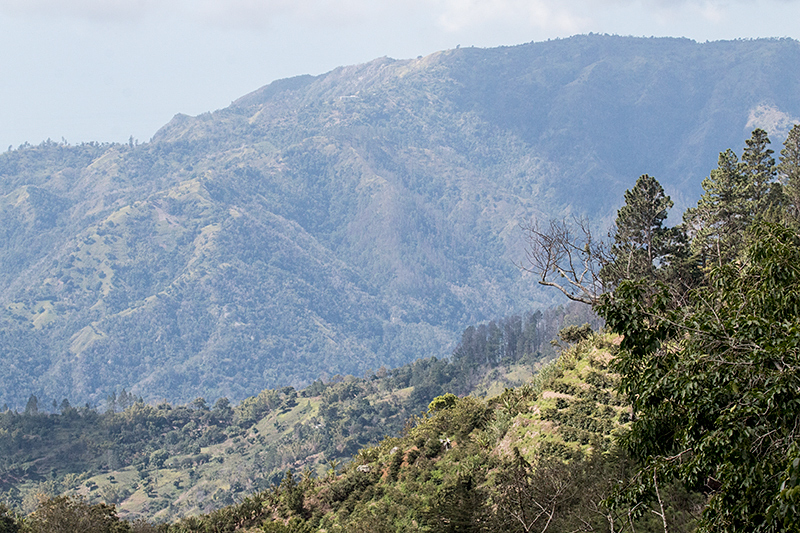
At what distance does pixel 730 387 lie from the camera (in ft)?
35.4

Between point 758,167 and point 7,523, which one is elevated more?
point 758,167

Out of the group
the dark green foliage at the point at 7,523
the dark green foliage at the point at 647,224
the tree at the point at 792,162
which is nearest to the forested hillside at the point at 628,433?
the dark green foliage at the point at 647,224

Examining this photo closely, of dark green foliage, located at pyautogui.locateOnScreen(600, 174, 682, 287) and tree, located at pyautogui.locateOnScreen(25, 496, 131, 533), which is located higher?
dark green foliage, located at pyautogui.locateOnScreen(600, 174, 682, 287)

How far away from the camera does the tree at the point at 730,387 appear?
9828 millimetres

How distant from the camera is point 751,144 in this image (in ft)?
188

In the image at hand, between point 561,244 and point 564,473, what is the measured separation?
7.41m

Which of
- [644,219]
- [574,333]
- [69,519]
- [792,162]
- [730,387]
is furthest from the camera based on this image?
[792,162]

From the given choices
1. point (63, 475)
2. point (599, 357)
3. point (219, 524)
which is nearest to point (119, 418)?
point (63, 475)

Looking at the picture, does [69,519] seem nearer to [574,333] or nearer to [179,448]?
[574,333]

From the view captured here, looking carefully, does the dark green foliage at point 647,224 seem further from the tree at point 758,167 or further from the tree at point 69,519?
the tree at point 69,519

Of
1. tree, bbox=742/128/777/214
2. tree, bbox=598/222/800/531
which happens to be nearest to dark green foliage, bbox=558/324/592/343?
tree, bbox=742/128/777/214

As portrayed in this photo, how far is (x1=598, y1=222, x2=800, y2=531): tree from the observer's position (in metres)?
9.83

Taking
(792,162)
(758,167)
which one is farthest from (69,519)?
(792,162)

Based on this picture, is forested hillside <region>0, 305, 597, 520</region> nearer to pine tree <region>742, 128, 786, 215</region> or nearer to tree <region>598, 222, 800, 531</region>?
pine tree <region>742, 128, 786, 215</region>
